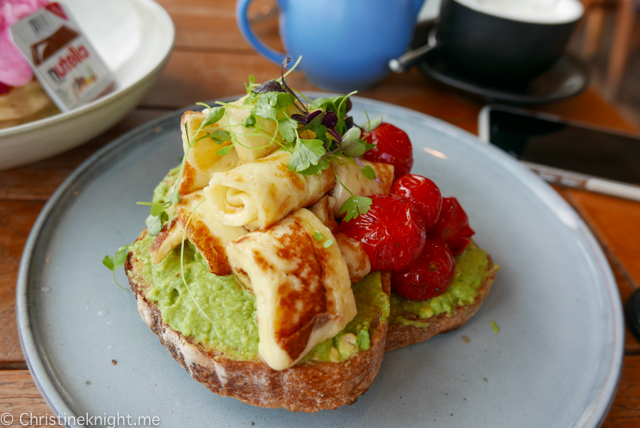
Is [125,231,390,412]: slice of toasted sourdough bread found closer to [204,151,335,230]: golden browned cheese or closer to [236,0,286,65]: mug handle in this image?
[204,151,335,230]: golden browned cheese

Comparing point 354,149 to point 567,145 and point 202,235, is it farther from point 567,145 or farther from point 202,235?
point 567,145

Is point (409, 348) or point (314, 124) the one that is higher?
point (314, 124)

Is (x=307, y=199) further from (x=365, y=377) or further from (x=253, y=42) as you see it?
(x=253, y=42)

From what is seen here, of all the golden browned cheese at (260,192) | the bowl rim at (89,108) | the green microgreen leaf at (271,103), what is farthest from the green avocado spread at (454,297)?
the bowl rim at (89,108)

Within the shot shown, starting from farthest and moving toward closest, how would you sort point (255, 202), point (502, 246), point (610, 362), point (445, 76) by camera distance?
1. point (445, 76)
2. point (502, 246)
3. point (610, 362)
4. point (255, 202)

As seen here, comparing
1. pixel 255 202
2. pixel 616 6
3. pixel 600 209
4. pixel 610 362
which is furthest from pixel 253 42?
pixel 616 6

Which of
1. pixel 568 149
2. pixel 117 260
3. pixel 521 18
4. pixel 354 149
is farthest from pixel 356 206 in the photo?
pixel 521 18
